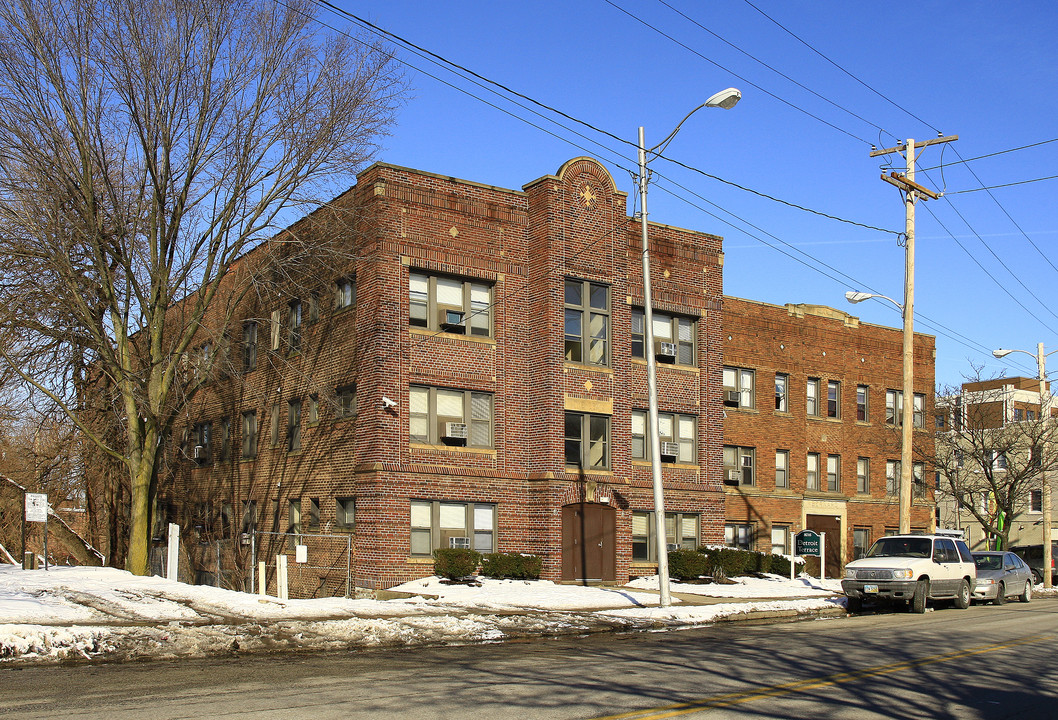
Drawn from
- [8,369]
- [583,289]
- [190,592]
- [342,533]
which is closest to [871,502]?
[583,289]

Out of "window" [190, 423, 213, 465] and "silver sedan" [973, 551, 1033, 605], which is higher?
"window" [190, 423, 213, 465]

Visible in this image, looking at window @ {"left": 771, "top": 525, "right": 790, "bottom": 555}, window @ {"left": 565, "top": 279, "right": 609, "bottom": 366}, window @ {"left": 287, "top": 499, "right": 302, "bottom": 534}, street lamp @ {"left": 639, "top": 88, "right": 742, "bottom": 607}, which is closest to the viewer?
street lamp @ {"left": 639, "top": 88, "right": 742, "bottom": 607}

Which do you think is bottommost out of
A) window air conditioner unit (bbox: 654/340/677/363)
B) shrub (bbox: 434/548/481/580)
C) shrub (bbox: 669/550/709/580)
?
shrub (bbox: 669/550/709/580)

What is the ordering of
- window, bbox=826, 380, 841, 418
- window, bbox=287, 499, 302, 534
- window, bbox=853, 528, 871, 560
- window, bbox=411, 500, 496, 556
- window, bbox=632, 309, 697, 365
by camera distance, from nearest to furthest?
window, bbox=411, 500, 496, 556
window, bbox=287, 499, 302, 534
window, bbox=632, 309, 697, 365
window, bbox=826, 380, 841, 418
window, bbox=853, 528, 871, 560

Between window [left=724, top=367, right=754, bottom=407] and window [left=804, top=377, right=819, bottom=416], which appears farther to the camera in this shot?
window [left=804, top=377, right=819, bottom=416]

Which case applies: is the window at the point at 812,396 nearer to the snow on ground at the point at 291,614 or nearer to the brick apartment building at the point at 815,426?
the brick apartment building at the point at 815,426

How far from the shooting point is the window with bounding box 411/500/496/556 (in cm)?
2609

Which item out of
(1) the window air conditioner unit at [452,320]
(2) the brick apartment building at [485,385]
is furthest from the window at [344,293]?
(1) the window air conditioner unit at [452,320]

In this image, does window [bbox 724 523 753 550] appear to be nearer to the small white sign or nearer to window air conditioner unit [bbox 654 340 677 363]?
window air conditioner unit [bbox 654 340 677 363]

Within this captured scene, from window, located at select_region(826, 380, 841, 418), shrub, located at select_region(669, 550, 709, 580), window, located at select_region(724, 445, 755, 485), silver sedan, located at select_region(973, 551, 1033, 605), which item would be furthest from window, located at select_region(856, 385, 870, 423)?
shrub, located at select_region(669, 550, 709, 580)

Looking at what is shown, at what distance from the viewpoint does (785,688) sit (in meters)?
11.3

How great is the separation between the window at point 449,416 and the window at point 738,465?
11.8 m

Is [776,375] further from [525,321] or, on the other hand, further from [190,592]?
[190,592]

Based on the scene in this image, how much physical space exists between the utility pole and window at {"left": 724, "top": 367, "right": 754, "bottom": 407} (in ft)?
26.4
